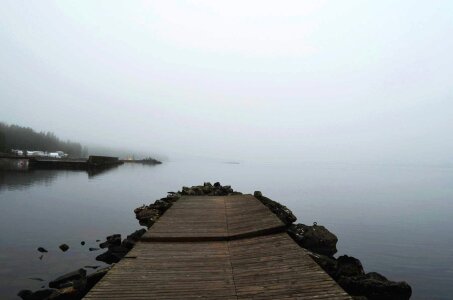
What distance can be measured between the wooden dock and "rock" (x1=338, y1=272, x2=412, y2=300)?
2485 mm

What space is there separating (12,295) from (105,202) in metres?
28.8

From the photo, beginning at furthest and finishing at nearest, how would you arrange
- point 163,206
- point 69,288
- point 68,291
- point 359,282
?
point 163,206 < point 359,282 < point 69,288 < point 68,291

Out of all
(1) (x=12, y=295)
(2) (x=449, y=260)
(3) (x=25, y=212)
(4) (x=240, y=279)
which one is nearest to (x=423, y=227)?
(2) (x=449, y=260)

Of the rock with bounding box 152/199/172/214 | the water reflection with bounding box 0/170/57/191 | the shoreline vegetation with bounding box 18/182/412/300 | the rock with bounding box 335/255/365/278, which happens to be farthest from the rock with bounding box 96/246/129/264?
the water reflection with bounding box 0/170/57/191

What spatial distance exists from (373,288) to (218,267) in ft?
19.9

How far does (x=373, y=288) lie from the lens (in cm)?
1202

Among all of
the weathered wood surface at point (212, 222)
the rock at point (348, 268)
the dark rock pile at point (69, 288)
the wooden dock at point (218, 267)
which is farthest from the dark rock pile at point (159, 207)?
the rock at point (348, 268)

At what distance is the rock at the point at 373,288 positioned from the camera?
11.9 metres

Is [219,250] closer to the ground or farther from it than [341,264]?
farther from it

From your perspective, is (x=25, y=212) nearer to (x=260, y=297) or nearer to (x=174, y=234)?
(x=174, y=234)

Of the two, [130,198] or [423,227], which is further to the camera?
[130,198]

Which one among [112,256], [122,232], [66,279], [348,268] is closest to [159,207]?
[122,232]

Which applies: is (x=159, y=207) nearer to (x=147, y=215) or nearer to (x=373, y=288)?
(x=147, y=215)

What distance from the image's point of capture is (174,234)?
540 inches
